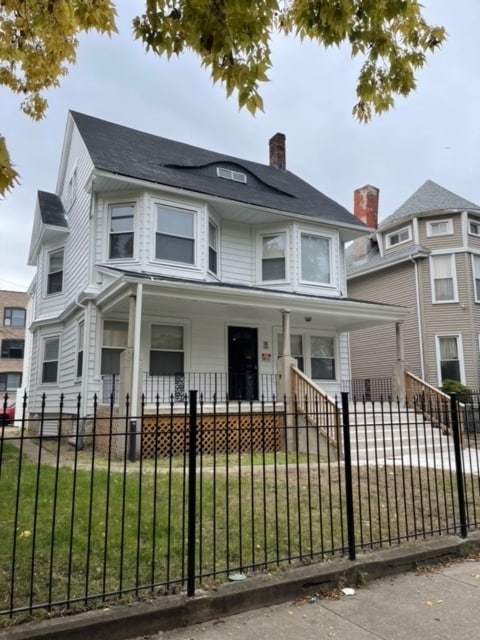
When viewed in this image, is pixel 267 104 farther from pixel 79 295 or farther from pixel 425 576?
pixel 79 295

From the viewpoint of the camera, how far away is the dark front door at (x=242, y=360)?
13.3 meters

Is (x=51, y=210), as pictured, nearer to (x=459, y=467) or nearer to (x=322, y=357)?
(x=322, y=357)

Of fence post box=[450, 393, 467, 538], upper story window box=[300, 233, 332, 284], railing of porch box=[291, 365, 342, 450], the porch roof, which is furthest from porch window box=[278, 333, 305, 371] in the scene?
fence post box=[450, 393, 467, 538]

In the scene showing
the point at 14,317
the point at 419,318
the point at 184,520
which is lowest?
the point at 184,520

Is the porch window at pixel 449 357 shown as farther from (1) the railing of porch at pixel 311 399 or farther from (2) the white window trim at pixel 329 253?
(1) the railing of porch at pixel 311 399

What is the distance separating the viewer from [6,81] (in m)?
5.69

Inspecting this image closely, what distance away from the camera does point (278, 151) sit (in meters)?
19.6

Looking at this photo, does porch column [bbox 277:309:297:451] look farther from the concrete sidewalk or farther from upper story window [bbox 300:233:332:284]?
the concrete sidewalk

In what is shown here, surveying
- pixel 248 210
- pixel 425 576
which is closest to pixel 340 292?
pixel 248 210

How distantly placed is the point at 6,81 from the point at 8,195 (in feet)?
11.8

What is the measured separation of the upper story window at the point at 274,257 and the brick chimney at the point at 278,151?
6.23m

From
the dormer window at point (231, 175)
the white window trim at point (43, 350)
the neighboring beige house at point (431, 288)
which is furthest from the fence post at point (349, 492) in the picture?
the neighboring beige house at point (431, 288)

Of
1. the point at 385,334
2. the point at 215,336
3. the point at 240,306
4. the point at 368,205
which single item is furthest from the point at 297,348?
the point at 368,205

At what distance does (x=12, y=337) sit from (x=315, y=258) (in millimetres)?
27699
